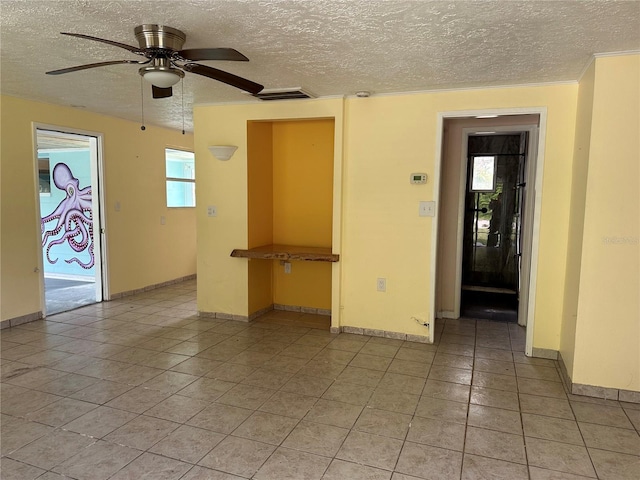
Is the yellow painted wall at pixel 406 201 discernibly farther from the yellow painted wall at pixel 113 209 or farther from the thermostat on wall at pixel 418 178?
the yellow painted wall at pixel 113 209

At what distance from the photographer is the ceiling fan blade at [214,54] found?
2064mm

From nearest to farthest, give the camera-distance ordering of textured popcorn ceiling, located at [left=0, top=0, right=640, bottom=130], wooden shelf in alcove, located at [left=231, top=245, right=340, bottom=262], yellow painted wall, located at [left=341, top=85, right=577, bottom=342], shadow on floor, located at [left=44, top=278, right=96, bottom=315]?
textured popcorn ceiling, located at [left=0, top=0, right=640, bottom=130], yellow painted wall, located at [left=341, top=85, right=577, bottom=342], wooden shelf in alcove, located at [left=231, top=245, right=340, bottom=262], shadow on floor, located at [left=44, top=278, right=96, bottom=315]

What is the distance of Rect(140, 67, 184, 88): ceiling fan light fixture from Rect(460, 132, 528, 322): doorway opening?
4492mm

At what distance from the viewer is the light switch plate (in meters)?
3.67

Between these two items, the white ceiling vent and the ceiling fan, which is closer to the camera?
the ceiling fan

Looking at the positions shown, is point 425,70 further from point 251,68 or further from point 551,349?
point 551,349

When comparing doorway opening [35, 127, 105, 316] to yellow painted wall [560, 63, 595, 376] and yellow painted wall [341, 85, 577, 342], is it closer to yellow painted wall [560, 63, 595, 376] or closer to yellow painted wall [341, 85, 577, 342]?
yellow painted wall [341, 85, 577, 342]

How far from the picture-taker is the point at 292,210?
4746 mm

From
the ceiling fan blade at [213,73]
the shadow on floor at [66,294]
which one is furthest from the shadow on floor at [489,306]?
the shadow on floor at [66,294]

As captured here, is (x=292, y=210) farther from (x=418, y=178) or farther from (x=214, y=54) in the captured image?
(x=214, y=54)

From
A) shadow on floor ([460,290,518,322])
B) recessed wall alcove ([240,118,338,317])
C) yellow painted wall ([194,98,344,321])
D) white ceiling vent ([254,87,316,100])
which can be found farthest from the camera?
shadow on floor ([460,290,518,322])

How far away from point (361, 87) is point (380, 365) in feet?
7.53

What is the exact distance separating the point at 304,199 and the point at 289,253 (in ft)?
2.78

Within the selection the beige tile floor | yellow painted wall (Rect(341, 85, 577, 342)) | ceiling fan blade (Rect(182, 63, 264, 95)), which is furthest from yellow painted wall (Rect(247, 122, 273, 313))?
ceiling fan blade (Rect(182, 63, 264, 95))
